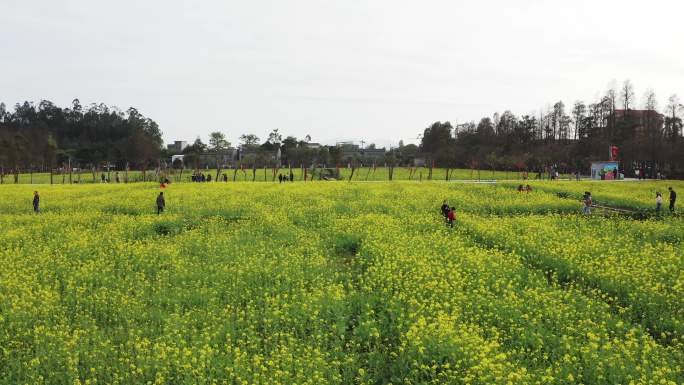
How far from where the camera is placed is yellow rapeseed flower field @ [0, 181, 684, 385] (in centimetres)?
816

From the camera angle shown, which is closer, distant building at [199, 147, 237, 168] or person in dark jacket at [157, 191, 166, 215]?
person in dark jacket at [157, 191, 166, 215]

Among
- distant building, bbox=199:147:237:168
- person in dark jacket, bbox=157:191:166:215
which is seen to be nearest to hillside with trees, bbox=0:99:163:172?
distant building, bbox=199:147:237:168

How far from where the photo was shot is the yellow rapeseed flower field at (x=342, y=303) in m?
8.16

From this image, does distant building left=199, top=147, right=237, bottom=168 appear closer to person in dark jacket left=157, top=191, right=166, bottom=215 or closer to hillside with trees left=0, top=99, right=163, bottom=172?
hillside with trees left=0, top=99, right=163, bottom=172

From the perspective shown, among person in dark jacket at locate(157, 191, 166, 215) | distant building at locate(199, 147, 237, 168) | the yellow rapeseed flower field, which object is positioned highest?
distant building at locate(199, 147, 237, 168)

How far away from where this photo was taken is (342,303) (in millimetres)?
10977

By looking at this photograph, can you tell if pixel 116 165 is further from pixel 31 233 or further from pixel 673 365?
pixel 673 365

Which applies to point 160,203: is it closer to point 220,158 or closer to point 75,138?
point 220,158

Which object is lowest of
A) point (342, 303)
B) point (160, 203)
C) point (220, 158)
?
point (342, 303)

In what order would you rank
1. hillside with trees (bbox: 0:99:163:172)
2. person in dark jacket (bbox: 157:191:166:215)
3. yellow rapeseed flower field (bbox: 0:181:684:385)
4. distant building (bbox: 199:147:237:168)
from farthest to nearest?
distant building (bbox: 199:147:237:168)
hillside with trees (bbox: 0:99:163:172)
person in dark jacket (bbox: 157:191:166:215)
yellow rapeseed flower field (bbox: 0:181:684:385)

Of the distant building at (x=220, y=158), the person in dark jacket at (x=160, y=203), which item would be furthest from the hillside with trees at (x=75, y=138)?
the person in dark jacket at (x=160, y=203)

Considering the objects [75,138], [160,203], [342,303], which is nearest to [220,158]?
[75,138]

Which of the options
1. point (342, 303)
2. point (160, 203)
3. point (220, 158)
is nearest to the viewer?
point (342, 303)

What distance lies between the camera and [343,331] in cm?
962
